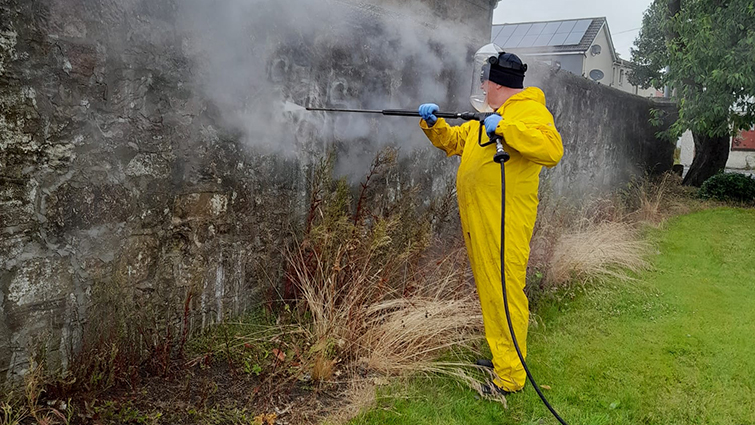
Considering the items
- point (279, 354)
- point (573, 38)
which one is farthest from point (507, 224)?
point (573, 38)

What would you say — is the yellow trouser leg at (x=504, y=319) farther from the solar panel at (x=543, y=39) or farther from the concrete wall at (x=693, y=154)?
the concrete wall at (x=693, y=154)

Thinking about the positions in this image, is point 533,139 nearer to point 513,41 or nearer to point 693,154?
point 513,41

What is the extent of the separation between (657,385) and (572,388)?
1.99 feet

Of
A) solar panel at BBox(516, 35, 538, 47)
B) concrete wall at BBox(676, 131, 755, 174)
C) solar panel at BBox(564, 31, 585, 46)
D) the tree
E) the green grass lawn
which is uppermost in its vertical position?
solar panel at BBox(564, 31, 585, 46)

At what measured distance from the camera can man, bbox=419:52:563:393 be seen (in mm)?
3408

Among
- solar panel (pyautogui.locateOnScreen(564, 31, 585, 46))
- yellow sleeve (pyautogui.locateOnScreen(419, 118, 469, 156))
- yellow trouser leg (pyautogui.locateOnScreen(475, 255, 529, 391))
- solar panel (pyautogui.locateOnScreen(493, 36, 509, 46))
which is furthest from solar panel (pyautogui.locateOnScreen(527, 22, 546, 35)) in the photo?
yellow trouser leg (pyautogui.locateOnScreen(475, 255, 529, 391))

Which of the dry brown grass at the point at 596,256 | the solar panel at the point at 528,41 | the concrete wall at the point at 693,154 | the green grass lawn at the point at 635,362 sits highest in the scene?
the solar panel at the point at 528,41

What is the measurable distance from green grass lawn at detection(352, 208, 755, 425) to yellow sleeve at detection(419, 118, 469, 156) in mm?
1584

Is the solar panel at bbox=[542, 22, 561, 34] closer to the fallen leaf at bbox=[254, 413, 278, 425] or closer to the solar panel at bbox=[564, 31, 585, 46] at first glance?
the solar panel at bbox=[564, 31, 585, 46]

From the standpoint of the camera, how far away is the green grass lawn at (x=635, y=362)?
3330 mm

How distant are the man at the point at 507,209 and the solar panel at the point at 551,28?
26.1m

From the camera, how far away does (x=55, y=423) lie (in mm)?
2557

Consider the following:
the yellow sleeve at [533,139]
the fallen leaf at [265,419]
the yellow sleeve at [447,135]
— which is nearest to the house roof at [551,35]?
the yellow sleeve at [447,135]

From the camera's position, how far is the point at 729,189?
1149 centimetres
